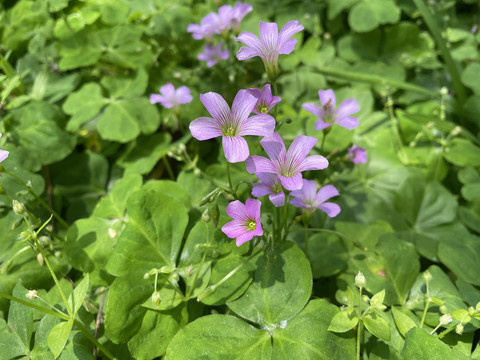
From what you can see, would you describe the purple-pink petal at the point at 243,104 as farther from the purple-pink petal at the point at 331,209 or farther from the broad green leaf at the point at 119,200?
the broad green leaf at the point at 119,200

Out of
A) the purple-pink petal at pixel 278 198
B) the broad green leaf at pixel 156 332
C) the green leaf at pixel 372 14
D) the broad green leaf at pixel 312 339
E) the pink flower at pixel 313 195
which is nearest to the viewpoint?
the purple-pink petal at pixel 278 198

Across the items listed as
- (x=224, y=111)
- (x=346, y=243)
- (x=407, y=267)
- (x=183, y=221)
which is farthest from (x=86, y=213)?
(x=407, y=267)

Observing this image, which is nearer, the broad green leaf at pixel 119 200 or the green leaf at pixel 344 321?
the green leaf at pixel 344 321

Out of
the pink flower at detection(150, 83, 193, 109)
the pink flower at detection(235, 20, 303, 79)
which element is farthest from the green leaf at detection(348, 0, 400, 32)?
the pink flower at detection(235, 20, 303, 79)

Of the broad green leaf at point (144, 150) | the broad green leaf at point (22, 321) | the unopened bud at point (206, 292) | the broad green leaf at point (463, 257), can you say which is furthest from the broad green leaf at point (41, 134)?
the broad green leaf at point (463, 257)

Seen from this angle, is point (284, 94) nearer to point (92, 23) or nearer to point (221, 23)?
point (221, 23)

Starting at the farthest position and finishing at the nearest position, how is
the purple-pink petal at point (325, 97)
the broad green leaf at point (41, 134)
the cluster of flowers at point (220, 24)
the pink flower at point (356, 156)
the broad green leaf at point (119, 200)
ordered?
the cluster of flowers at point (220, 24) < the broad green leaf at point (41, 134) < the pink flower at point (356, 156) < the broad green leaf at point (119, 200) < the purple-pink petal at point (325, 97)

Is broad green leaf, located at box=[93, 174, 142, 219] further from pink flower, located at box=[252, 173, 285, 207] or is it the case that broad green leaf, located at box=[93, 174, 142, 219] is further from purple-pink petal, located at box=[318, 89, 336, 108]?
purple-pink petal, located at box=[318, 89, 336, 108]

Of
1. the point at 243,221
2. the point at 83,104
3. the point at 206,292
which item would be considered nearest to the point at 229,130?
the point at 243,221

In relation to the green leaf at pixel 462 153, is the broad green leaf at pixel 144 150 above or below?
above
